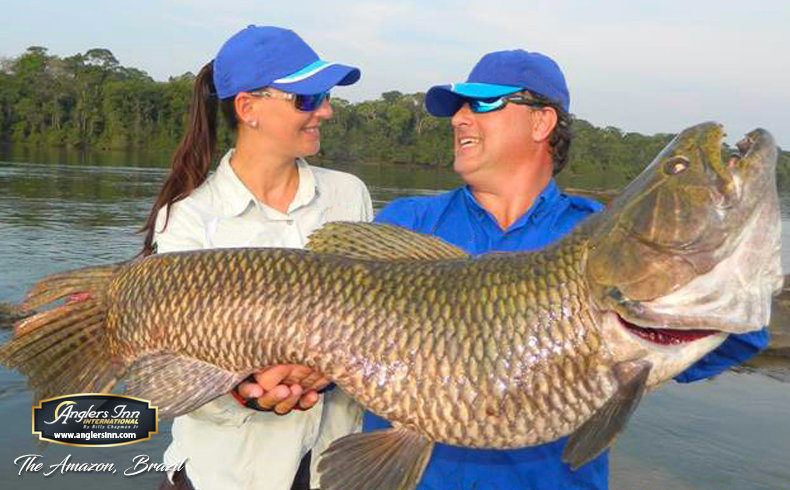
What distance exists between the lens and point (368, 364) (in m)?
2.67

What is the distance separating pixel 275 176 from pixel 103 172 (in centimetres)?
4476

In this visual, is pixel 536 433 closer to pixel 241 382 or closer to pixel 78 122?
pixel 241 382

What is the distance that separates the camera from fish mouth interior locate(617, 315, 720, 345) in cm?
245

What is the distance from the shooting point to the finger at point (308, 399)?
297 centimetres

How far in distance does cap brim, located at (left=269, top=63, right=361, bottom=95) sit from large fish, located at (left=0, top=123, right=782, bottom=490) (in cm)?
88

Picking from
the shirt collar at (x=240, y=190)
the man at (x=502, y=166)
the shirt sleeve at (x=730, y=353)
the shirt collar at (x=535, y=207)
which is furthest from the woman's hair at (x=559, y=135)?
the shirt sleeve at (x=730, y=353)

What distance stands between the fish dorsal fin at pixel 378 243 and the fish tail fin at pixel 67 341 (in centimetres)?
91

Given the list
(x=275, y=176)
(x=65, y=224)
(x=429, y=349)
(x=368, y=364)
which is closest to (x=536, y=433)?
(x=429, y=349)

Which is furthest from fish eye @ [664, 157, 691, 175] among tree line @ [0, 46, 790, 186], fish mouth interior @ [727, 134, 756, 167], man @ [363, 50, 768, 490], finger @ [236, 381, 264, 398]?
tree line @ [0, 46, 790, 186]

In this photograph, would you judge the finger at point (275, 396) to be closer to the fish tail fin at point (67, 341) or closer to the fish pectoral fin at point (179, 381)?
the fish pectoral fin at point (179, 381)

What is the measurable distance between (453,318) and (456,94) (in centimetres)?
130

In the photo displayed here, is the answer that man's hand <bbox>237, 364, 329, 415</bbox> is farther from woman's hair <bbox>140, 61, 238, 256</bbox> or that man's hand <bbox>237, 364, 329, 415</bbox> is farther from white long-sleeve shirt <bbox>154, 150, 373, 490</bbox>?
woman's hair <bbox>140, 61, 238, 256</bbox>

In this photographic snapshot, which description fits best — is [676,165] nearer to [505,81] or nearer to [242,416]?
[505,81]

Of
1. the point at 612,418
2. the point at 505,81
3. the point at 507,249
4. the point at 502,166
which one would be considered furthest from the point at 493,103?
the point at 612,418
